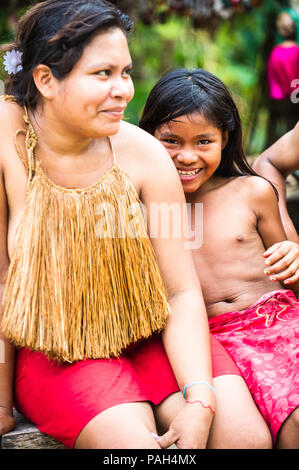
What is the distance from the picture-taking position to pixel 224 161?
6.93 ft

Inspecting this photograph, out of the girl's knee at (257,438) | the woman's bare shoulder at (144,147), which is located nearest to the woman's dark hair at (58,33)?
the woman's bare shoulder at (144,147)

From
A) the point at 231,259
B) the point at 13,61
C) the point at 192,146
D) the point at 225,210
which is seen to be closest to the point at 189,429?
the point at 231,259

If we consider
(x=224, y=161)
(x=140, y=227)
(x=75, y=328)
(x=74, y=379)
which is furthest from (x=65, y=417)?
(x=224, y=161)

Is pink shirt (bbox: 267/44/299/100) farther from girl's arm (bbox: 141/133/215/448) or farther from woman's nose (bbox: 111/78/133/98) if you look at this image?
woman's nose (bbox: 111/78/133/98)

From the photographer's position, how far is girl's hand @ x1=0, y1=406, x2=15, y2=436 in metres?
1.55

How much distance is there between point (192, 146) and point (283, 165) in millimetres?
468

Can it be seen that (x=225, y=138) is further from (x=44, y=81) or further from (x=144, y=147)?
(x=44, y=81)

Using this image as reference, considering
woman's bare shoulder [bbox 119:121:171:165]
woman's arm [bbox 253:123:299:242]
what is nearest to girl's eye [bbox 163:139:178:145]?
woman's bare shoulder [bbox 119:121:171:165]

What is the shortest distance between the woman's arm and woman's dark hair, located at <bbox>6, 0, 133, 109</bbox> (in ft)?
2.95

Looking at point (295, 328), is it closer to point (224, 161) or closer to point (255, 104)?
point (224, 161)

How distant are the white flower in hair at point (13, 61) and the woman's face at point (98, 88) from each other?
0.52 ft

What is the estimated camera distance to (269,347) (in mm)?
1743

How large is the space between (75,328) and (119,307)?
0.13 metres

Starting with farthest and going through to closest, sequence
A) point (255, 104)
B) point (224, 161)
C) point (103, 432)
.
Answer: point (255, 104), point (224, 161), point (103, 432)
